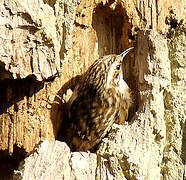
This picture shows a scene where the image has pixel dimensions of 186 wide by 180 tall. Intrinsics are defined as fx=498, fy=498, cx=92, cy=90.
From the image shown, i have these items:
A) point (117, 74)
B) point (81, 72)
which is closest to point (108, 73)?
point (117, 74)

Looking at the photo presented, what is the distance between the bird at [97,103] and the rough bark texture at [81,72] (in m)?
0.11

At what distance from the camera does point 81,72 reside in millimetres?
4969

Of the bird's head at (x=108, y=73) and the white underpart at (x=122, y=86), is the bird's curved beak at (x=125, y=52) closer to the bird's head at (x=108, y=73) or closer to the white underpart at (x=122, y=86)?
the bird's head at (x=108, y=73)

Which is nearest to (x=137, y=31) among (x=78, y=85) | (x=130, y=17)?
(x=130, y=17)

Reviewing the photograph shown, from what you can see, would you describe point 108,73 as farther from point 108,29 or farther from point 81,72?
point 108,29

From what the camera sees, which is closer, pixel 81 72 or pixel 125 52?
pixel 125 52

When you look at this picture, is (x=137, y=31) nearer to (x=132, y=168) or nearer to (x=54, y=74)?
(x=54, y=74)

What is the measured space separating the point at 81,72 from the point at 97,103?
0.35 metres

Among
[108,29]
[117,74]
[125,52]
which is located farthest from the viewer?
[108,29]

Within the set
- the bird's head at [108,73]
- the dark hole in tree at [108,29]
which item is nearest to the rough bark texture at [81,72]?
the dark hole in tree at [108,29]

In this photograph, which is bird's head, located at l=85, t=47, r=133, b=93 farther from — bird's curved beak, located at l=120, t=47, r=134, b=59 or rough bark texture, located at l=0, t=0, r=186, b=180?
rough bark texture, located at l=0, t=0, r=186, b=180

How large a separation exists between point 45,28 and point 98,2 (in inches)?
33.2

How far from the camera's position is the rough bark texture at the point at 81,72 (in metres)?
4.11

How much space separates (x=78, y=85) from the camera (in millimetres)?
4922
